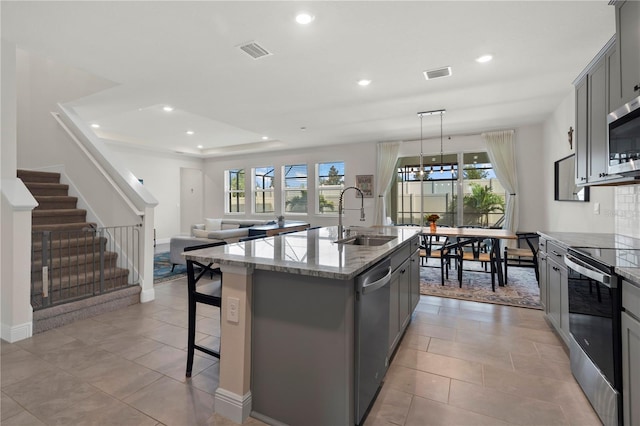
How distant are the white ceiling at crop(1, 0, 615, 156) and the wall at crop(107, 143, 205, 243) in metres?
3.49

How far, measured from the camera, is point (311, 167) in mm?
8398

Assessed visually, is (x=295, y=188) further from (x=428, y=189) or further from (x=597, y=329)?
(x=597, y=329)

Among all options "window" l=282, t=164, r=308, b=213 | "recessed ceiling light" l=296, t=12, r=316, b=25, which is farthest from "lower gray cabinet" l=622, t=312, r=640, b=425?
"window" l=282, t=164, r=308, b=213

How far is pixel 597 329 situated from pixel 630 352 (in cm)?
32

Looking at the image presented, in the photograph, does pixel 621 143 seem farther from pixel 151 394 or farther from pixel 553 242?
pixel 151 394

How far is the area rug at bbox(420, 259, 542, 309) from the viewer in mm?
3874

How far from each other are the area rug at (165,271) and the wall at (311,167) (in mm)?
3512

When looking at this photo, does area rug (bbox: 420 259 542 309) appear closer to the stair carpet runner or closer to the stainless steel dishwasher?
the stainless steel dishwasher

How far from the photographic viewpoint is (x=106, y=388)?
2.03 meters

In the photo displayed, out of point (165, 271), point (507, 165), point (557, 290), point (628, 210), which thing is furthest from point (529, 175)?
point (165, 271)

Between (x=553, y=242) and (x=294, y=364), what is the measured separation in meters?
2.49

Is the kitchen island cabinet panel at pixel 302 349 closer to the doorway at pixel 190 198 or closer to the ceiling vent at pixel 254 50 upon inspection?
the ceiling vent at pixel 254 50

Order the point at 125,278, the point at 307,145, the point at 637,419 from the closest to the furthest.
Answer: the point at 637,419 < the point at 125,278 < the point at 307,145

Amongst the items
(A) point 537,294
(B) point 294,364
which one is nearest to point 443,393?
(B) point 294,364
